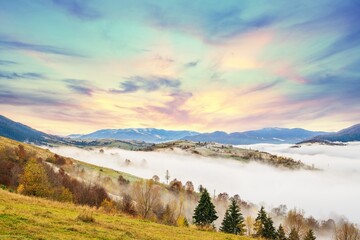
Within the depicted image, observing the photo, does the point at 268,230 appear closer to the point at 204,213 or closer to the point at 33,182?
the point at 204,213

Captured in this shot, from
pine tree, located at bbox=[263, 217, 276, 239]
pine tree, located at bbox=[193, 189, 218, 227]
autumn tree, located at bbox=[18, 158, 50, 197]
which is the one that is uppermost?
autumn tree, located at bbox=[18, 158, 50, 197]

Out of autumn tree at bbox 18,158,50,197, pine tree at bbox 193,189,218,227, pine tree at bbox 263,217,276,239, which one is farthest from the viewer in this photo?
pine tree at bbox 193,189,218,227

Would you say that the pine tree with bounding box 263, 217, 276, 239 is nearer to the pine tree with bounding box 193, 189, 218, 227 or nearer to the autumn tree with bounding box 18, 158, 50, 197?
the pine tree with bounding box 193, 189, 218, 227

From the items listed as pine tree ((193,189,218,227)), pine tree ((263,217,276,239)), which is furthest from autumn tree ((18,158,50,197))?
pine tree ((263,217,276,239))

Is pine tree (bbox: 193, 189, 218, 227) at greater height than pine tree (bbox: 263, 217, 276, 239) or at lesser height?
greater

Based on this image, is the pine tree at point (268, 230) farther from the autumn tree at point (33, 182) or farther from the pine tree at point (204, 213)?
the autumn tree at point (33, 182)

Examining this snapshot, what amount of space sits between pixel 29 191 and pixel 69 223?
2111 inches

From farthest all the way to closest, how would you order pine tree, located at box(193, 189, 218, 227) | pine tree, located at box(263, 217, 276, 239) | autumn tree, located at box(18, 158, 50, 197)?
pine tree, located at box(193, 189, 218, 227) < pine tree, located at box(263, 217, 276, 239) < autumn tree, located at box(18, 158, 50, 197)

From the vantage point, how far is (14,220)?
68.8 feet

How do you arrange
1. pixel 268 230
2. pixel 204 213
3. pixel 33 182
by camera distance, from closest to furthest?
1. pixel 33 182
2. pixel 268 230
3. pixel 204 213

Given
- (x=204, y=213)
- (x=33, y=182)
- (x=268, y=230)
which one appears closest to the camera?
(x=33, y=182)

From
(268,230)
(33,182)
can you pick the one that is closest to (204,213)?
(268,230)

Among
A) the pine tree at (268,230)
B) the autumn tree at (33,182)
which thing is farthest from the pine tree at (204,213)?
the autumn tree at (33,182)

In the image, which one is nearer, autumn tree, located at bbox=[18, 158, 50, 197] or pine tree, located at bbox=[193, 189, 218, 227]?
autumn tree, located at bbox=[18, 158, 50, 197]
